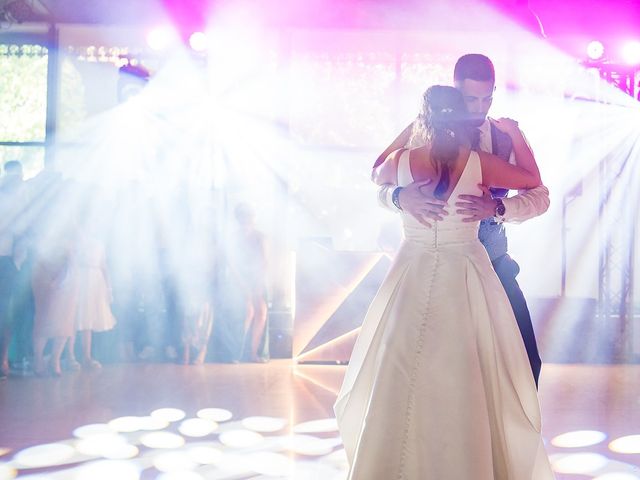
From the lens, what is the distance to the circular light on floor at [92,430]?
3811 millimetres

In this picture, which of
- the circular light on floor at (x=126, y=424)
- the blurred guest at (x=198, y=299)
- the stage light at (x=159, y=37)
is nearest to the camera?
the circular light on floor at (x=126, y=424)

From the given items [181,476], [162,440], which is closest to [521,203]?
[181,476]

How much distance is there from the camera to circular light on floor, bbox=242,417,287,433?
398cm

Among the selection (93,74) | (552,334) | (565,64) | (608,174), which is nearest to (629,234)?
(608,174)

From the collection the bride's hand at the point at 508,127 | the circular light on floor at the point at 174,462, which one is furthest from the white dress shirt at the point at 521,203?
the circular light on floor at the point at 174,462

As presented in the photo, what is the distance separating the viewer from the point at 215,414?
14.2ft

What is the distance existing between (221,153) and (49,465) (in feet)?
16.6

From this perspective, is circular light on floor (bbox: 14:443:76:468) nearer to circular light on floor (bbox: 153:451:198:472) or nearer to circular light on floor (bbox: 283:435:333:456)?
circular light on floor (bbox: 153:451:198:472)

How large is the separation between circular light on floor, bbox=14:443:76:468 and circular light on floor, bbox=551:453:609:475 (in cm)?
211

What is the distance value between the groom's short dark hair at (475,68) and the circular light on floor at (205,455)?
6.33 feet

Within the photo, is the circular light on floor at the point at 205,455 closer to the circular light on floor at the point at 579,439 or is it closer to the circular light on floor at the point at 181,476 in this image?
the circular light on floor at the point at 181,476

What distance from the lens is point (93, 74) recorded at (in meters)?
8.03

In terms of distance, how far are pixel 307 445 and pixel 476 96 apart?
1900mm

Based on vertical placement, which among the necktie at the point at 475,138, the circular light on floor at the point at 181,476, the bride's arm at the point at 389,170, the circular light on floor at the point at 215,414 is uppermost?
the necktie at the point at 475,138
